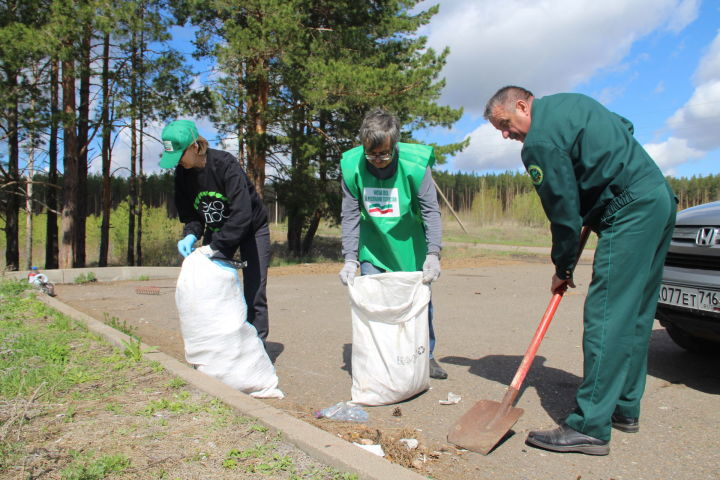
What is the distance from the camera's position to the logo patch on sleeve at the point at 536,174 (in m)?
2.72

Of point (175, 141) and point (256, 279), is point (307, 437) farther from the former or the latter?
point (175, 141)

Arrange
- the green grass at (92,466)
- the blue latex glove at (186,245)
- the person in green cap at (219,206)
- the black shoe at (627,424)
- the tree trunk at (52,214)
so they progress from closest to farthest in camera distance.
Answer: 1. the green grass at (92,466)
2. the black shoe at (627,424)
3. the person in green cap at (219,206)
4. the blue latex glove at (186,245)
5. the tree trunk at (52,214)

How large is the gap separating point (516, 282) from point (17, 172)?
1572 centimetres

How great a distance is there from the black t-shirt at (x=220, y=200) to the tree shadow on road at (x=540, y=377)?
195 cm

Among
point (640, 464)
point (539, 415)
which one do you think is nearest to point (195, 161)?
point (539, 415)

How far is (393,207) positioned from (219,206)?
1.20 m

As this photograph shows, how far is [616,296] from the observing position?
2.77 meters

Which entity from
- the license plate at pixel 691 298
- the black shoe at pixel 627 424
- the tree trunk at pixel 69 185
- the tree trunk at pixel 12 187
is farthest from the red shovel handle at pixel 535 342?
the tree trunk at pixel 12 187

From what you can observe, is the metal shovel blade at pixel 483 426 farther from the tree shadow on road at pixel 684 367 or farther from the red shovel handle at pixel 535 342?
the tree shadow on road at pixel 684 367

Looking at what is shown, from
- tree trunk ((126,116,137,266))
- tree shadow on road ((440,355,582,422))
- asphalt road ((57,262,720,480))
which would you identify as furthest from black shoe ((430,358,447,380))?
tree trunk ((126,116,137,266))

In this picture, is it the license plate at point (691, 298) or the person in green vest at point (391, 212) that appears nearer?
the license plate at point (691, 298)

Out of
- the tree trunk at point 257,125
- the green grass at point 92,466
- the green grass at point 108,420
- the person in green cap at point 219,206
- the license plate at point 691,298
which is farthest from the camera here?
the tree trunk at point 257,125

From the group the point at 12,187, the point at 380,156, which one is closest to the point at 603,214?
the point at 380,156

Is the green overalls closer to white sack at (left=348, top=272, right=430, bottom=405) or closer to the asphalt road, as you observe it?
the asphalt road
